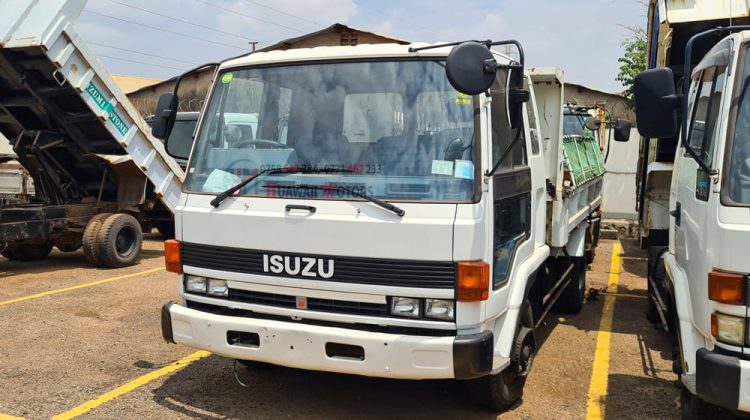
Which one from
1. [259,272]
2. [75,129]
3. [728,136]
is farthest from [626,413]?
[75,129]

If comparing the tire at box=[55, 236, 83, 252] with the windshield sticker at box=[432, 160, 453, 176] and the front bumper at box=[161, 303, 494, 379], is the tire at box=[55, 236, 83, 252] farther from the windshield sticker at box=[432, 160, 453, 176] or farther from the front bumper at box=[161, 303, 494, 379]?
the windshield sticker at box=[432, 160, 453, 176]

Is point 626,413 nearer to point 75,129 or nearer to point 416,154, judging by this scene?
point 416,154

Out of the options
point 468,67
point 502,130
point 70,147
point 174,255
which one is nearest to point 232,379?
point 174,255

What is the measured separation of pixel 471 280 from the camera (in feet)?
11.0

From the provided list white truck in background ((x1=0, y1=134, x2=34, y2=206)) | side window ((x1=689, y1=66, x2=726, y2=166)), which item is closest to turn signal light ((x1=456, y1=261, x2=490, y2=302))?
side window ((x1=689, y1=66, x2=726, y2=166))

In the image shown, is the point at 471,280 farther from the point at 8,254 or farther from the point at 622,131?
the point at 8,254

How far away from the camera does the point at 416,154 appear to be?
11.8 ft

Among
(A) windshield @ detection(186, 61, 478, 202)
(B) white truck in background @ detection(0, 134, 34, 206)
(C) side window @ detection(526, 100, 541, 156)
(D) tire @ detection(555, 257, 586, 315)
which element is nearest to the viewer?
(A) windshield @ detection(186, 61, 478, 202)

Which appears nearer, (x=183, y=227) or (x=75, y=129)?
(x=183, y=227)

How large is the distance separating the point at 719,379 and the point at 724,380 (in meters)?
0.02

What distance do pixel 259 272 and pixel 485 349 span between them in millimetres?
1360

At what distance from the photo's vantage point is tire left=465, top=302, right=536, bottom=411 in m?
3.88

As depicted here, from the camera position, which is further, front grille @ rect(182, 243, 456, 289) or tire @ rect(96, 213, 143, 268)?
tire @ rect(96, 213, 143, 268)

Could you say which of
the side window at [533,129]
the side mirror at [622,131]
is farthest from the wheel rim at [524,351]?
the side mirror at [622,131]
